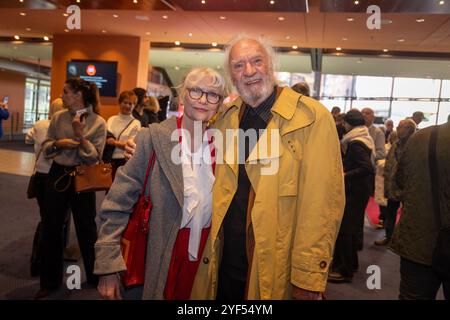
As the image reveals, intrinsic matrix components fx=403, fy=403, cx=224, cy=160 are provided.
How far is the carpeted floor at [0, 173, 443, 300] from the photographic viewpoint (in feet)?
10.8

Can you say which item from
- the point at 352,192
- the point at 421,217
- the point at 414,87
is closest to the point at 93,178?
the point at 421,217

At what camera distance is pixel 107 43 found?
10.5 m

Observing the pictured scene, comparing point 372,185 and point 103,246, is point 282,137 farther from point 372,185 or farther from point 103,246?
point 372,185

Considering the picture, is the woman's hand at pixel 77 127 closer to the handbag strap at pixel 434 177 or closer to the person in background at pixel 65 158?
the person in background at pixel 65 158

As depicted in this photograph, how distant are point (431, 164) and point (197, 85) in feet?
3.90

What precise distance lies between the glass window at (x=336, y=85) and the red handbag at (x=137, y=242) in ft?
41.1

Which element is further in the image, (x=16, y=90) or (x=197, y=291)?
(x=16, y=90)

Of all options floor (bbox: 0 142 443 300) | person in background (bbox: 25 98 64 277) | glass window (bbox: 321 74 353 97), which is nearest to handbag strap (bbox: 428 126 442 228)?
floor (bbox: 0 142 443 300)

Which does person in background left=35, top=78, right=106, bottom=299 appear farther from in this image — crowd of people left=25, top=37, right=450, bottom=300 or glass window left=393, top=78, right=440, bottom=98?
glass window left=393, top=78, right=440, bottom=98

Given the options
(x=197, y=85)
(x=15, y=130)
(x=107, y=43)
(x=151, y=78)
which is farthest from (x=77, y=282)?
(x=15, y=130)

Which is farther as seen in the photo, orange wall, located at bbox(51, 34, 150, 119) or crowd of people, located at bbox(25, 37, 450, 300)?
orange wall, located at bbox(51, 34, 150, 119)

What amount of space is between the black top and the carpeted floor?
6.76ft

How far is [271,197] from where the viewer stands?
1.48 m

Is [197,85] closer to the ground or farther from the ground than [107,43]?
closer to the ground
